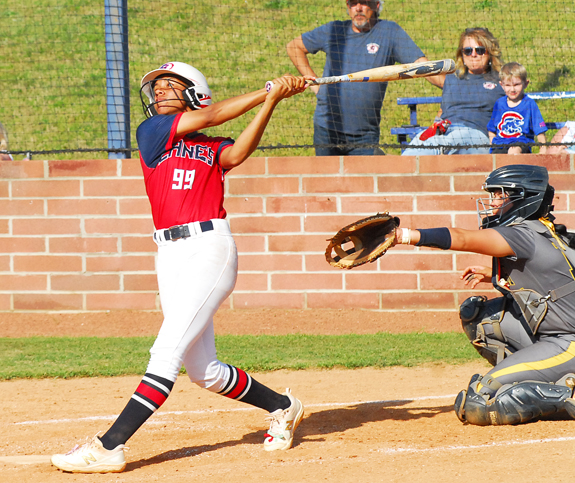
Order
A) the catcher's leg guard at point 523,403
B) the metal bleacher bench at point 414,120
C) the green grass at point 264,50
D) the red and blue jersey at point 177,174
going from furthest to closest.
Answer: the green grass at point 264,50
the metal bleacher bench at point 414,120
the catcher's leg guard at point 523,403
the red and blue jersey at point 177,174

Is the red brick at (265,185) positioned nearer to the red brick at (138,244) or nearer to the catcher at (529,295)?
the red brick at (138,244)

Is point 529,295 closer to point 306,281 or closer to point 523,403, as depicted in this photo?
point 523,403

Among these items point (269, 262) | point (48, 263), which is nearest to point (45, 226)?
point (48, 263)

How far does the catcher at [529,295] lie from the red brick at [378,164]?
2.90m

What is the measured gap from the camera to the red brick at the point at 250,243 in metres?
7.25

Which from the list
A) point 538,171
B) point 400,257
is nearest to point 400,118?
point 400,257

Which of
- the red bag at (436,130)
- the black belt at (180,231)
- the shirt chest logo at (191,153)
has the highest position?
the red bag at (436,130)

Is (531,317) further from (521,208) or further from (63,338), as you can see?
(63,338)

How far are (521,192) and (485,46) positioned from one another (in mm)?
3667

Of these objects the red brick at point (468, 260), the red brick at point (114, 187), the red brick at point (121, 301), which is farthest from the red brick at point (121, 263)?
the red brick at point (468, 260)

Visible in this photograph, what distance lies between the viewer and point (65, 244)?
735 cm

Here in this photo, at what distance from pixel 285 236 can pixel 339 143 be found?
1222 mm

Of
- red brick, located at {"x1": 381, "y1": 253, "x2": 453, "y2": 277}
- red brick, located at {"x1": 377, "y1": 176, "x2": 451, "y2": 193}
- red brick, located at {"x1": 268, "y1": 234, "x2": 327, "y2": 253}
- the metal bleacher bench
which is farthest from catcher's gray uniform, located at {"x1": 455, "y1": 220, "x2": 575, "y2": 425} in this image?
the metal bleacher bench

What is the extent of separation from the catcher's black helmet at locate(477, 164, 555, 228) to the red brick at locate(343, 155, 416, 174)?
2985 millimetres
